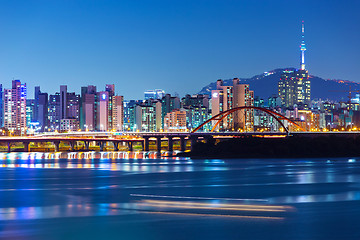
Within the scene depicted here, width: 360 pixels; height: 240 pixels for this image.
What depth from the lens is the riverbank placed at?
71750mm

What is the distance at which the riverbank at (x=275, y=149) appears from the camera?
71750 mm

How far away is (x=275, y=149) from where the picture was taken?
72.7m

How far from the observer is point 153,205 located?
80.9ft

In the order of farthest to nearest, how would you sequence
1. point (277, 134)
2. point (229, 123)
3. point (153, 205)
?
point (229, 123), point (277, 134), point (153, 205)

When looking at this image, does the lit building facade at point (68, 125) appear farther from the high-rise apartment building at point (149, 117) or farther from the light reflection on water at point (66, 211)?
the light reflection on water at point (66, 211)

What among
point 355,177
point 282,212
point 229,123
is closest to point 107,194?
point 282,212

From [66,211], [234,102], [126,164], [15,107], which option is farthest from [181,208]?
[15,107]

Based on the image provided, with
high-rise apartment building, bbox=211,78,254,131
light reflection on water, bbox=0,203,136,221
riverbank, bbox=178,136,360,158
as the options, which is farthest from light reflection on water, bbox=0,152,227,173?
high-rise apartment building, bbox=211,78,254,131

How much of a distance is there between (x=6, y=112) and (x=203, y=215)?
528ft

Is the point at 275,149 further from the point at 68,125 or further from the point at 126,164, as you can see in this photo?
the point at 68,125

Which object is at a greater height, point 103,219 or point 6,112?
point 6,112

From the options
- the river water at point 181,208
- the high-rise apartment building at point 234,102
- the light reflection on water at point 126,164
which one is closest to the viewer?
the river water at point 181,208

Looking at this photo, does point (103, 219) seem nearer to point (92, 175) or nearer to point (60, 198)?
point (60, 198)

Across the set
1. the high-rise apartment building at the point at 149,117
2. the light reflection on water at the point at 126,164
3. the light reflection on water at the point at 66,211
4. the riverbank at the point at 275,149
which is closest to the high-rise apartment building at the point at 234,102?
the high-rise apartment building at the point at 149,117
